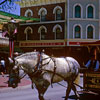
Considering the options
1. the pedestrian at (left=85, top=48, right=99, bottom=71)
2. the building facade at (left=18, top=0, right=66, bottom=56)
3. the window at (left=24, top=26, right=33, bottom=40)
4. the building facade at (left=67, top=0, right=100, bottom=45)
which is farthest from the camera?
the window at (left=24, top=26, right=33, bottom=40)

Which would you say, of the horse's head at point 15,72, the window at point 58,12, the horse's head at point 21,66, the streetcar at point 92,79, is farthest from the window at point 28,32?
the horse's head at point 15,72

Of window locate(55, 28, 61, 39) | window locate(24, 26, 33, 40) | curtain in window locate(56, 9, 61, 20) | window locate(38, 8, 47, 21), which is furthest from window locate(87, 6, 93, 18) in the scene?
window locate(24, 26, 33, 40)

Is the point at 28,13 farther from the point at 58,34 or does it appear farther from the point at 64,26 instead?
the point at 64,26

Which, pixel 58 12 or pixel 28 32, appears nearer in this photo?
pixel 58 12

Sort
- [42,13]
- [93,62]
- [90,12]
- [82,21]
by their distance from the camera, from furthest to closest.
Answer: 1. [42,13]
2. [90,12]
3. [82,21]
4. [93,62]

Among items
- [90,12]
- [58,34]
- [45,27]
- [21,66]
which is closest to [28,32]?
[45,27]

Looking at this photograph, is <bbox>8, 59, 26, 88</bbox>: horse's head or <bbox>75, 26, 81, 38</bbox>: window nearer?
<bbox>8, 59, 26, 88</bbox>: horse's head

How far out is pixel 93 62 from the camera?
10.4m

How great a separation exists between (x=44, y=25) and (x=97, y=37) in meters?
7.37

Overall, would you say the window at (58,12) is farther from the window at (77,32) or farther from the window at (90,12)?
the window at (90,12)

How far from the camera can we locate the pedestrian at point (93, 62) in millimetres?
10227

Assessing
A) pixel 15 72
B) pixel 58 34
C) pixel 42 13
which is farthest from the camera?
pixel 42 13

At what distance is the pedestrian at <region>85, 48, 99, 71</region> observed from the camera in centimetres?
1023

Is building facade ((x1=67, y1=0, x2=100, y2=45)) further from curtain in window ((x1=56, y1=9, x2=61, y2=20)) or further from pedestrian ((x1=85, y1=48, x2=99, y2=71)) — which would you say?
pedestrian ((x1=85, y1=48, x2=99, y2=71))
